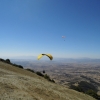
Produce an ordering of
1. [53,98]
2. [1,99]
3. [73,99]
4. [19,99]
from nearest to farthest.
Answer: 1. [1,99]
2. [19,99]
3. [53,98]
4. [73,99]

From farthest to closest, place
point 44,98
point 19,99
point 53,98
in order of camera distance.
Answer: point 53,98 < point 44,98 < point 19,99

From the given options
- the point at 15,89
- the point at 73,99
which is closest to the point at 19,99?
the point at 15,89

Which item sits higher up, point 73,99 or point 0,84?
point 0,84

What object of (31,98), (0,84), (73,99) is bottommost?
(73,99)

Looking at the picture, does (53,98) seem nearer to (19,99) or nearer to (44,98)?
(44,98)

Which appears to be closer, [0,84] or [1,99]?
[1,99]

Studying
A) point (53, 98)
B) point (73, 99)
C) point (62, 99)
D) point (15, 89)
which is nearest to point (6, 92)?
point (15, 89)

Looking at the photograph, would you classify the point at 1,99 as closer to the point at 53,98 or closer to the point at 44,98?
the point at 44,98

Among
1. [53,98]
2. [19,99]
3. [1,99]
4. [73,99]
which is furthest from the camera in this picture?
[73,99]

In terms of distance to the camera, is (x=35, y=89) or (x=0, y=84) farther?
(x=35, y=89)
